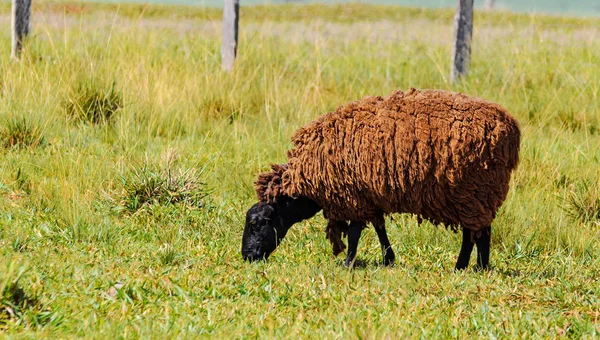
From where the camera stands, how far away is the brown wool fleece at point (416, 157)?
598 cm

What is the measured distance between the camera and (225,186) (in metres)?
8.48

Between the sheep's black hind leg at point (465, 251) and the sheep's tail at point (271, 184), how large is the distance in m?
1.41

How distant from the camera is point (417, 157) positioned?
6.01m

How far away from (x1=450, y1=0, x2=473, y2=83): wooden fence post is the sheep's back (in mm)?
6246

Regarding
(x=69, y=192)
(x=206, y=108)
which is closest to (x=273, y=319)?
(x=69, y=192)

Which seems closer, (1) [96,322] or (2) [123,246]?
(1) [96,322]

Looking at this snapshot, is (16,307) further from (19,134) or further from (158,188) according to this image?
(19,134)

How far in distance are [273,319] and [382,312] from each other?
25.7 inches

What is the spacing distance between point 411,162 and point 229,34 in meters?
6.76

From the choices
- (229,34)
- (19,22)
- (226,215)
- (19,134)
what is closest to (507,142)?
(226,215)

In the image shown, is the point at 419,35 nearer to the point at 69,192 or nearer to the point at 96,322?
the point at 69,192

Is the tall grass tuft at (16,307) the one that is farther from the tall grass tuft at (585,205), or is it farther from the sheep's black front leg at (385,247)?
the tall grass tuft at (585,205)

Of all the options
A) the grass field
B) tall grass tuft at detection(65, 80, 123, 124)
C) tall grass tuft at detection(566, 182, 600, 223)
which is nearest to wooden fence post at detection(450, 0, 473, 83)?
the grass field

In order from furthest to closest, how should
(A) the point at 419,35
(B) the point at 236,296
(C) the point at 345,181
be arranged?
(A) the point at 419,35
(C) the point at 345,181
(B) the point at 236,296
